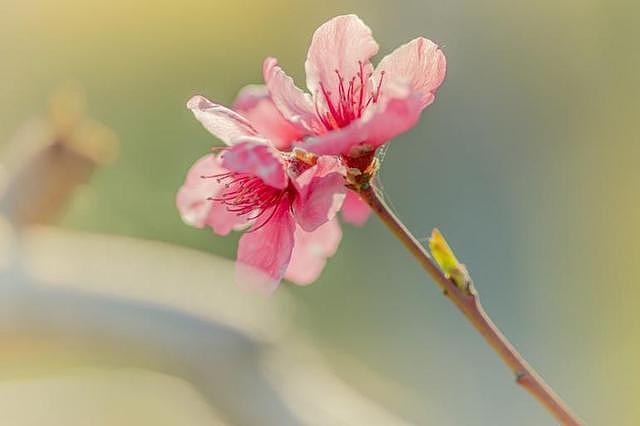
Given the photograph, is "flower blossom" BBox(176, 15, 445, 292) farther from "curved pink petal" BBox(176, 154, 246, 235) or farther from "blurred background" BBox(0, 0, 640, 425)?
"blurred background" BBox(0, 0, 640, 425)

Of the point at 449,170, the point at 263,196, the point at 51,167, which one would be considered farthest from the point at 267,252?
the point at 449,170

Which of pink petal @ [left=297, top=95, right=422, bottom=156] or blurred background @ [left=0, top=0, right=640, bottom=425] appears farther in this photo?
blurred background @ [left=0, top=0, right=640, bottom=425]

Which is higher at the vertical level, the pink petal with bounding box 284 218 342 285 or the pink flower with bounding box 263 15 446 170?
the pink flower with bounding box 263 15 446 170

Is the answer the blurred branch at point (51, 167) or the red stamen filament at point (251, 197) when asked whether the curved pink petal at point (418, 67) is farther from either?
the blurred branch at point (51, 167)

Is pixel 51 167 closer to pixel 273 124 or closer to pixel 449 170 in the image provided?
pixel 273 124

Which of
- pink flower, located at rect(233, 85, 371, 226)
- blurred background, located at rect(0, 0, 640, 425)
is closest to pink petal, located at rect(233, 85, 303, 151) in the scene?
pink flower, located at rect(233, 85, 371, 226)

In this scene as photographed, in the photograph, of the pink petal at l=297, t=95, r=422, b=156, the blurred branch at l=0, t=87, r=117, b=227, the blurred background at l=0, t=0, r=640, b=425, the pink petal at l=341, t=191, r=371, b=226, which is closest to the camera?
the pink petal at l=297, t=95, r=422, b=156
